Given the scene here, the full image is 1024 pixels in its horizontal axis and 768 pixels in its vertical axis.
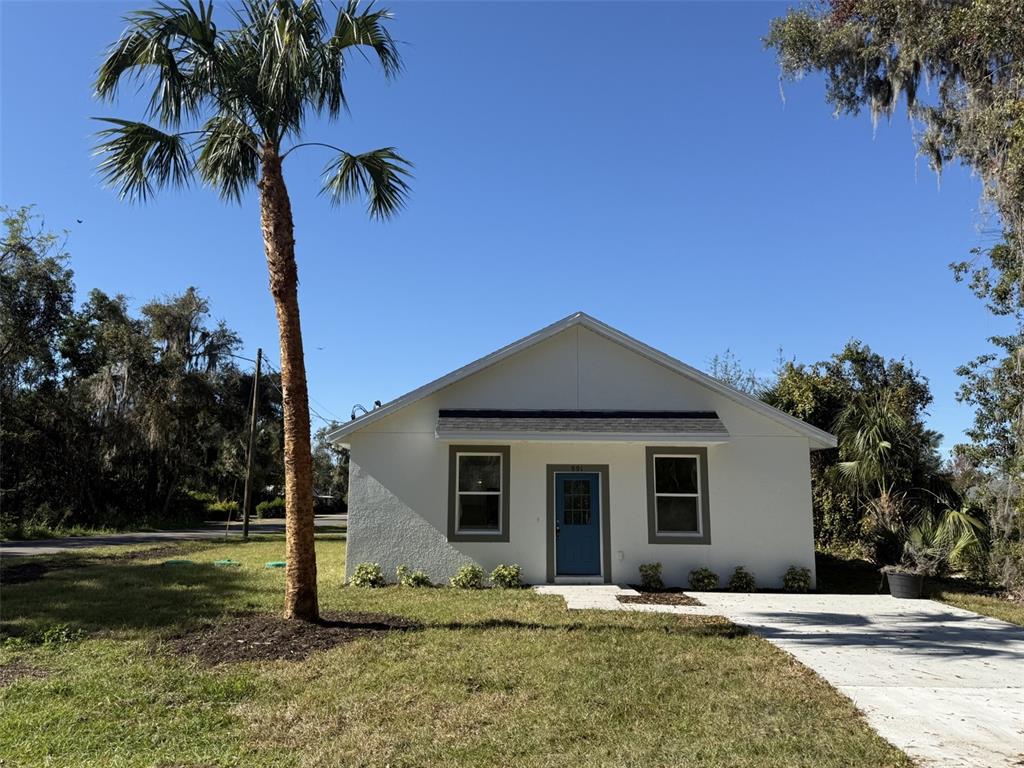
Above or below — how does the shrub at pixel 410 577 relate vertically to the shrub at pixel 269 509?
above

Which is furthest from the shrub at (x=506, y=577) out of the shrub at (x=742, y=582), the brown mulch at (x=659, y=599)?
the shrub at (x=742, y=582)

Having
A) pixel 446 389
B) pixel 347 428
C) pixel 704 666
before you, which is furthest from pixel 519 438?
pixel 704 666

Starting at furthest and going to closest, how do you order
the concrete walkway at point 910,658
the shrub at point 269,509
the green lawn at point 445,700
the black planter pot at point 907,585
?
the shrub at point 269,509, the black planter pot at point 907,585, the concrete walkway at point 910,658, the green lawn at point 445,700

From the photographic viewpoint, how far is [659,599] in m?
11.1

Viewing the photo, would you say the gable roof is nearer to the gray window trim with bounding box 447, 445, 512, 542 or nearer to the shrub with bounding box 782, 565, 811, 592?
the gray window trim with bounding box 447, 445, 512, 542

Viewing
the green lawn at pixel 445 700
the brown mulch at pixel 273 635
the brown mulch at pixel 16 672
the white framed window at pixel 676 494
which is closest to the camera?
the green lawn at pixel 445 700

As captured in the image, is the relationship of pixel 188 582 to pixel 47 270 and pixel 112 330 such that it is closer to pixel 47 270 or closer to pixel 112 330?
pixel 47 270

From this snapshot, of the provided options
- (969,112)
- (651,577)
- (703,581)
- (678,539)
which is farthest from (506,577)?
(969,112)

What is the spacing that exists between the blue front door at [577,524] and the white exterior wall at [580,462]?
11.5 inches

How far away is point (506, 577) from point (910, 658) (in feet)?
22.0

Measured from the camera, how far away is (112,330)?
31.2 m

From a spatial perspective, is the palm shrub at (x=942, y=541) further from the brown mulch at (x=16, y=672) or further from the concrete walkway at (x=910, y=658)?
the brown mulch at (x=16, y=672)

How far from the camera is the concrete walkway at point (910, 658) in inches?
201

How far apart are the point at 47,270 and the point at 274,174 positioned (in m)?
23.3
